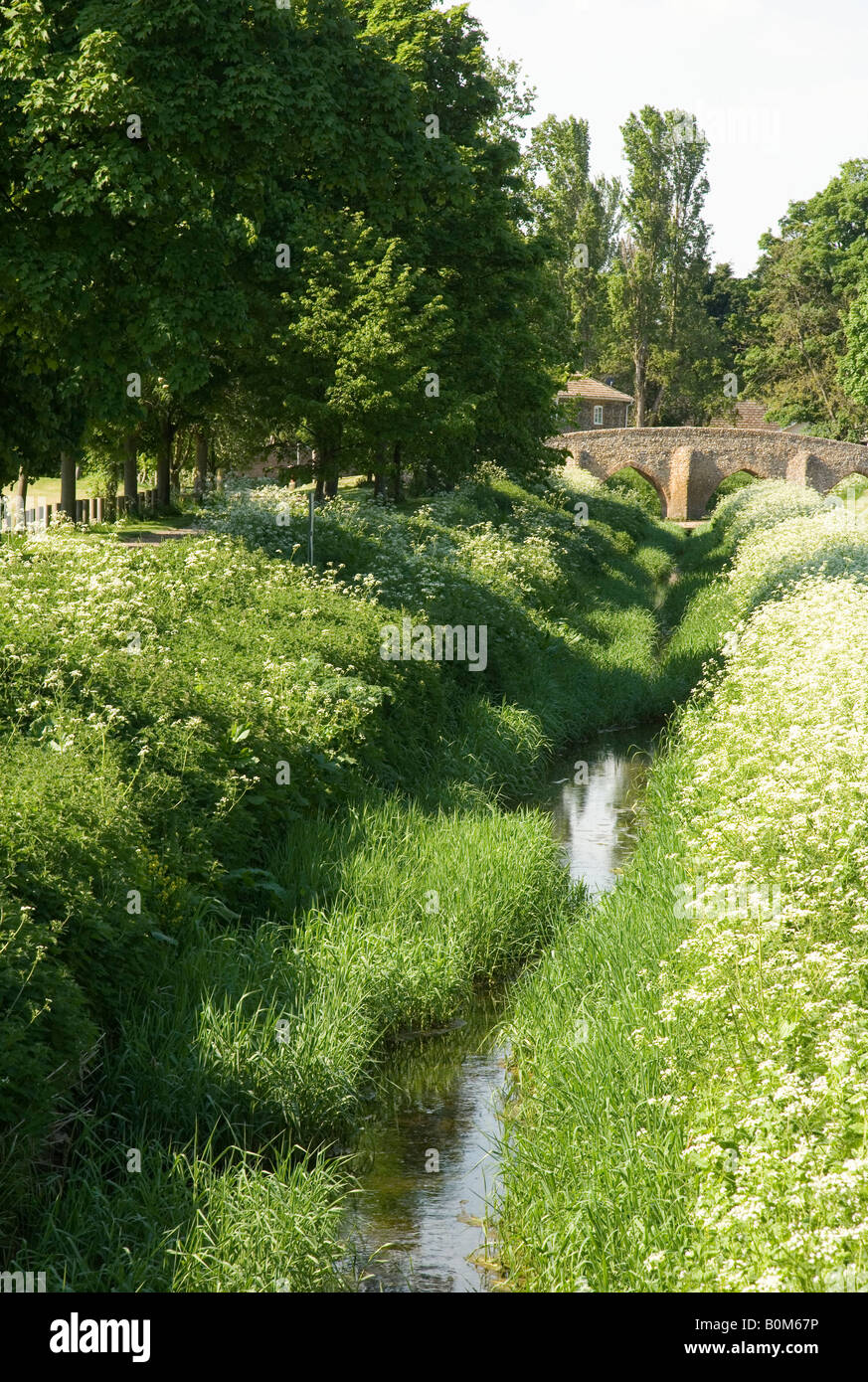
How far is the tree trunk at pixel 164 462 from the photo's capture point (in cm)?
3278

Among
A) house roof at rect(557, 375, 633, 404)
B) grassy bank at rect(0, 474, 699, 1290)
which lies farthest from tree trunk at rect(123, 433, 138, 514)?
house roof at rect(557, 375, 633, 404)

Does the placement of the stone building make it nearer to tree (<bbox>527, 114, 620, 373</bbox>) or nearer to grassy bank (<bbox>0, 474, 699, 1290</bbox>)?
tree (<bbox>527, 114, 620, 373</bbox>)

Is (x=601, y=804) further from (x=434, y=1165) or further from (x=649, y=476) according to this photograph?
(x=649, y=476)

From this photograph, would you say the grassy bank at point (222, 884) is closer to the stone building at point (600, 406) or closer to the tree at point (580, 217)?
the tree at point (580, 217)

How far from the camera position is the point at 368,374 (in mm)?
20266

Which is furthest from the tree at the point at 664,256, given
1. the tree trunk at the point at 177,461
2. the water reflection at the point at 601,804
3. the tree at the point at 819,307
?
the water reflection at the point at 601,804

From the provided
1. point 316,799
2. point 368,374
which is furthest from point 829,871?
point 368,374

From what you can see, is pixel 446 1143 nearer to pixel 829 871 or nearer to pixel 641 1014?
pixel 641 1014

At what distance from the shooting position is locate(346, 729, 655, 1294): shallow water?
19.0ft

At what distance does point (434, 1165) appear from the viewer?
22.1 ft

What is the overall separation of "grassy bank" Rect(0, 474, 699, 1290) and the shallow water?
20 centimetres

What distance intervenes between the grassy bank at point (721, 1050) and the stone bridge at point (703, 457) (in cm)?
5394
